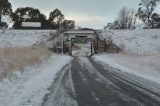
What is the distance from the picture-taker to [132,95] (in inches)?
500

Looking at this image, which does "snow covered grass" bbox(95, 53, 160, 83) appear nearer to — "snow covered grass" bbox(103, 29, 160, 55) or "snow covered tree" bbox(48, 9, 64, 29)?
"snow covered grass" bbox(103, 29, 160, 55)

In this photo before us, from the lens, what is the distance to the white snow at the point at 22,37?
75.3 metres

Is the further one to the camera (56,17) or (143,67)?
(56,17)

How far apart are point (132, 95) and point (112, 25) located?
128 meters

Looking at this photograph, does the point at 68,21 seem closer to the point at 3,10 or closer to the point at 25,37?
the point at 3,10

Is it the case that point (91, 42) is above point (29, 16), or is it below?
below

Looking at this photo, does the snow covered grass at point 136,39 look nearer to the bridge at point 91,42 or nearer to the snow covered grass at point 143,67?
the bridge at point 91,42

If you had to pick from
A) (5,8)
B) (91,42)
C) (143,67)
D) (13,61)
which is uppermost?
(5,8)

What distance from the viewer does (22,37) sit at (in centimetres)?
7950

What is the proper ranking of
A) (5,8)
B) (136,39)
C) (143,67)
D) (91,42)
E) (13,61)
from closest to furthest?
1. (13,61)
2. (143,67)
3. (91,42)
4. (136,39)
5. (5,8)

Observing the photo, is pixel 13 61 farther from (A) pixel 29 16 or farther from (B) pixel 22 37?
(A) pixel 29 16

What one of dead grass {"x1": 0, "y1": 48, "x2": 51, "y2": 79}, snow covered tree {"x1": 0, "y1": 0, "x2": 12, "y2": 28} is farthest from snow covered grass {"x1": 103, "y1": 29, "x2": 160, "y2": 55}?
dead grass {"x1": 0, "y1": 48, "x2": 51, "y2": 79}

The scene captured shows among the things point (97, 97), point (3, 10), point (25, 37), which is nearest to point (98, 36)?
point (25, 37)

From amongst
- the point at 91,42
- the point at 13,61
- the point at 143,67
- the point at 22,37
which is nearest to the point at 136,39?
the point at 91,42
